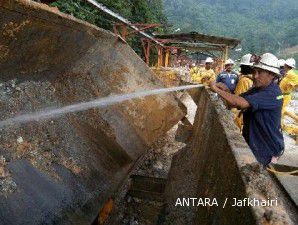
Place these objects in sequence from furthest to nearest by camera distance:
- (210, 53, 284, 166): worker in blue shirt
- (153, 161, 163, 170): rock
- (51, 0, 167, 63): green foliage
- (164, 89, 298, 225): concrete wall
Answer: (51, 0, 167, 63): green foliage < (153, 161, 163, 170): rock < (210, 53, 284, 166): worker in blue shirt < (164, 89, 298, 225): concrete wall

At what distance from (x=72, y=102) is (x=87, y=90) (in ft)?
0.83

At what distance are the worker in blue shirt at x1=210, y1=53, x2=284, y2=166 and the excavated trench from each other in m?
0.29

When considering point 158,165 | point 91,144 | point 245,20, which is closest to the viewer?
point 91,144

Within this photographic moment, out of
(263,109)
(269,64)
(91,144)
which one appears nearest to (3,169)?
(91,144)

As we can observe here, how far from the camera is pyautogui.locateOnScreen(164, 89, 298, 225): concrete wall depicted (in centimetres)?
147

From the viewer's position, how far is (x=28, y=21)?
2389 mm

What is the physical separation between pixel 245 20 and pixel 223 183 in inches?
6608

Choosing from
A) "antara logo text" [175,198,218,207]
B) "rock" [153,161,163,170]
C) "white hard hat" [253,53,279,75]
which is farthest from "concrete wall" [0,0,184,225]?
"white hard hat" [253,53,279,75]

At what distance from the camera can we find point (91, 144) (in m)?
3.22

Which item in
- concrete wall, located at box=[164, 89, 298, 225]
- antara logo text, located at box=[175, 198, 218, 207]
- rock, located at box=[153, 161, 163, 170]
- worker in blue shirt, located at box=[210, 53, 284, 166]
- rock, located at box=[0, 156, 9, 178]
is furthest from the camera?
rock, located at box=[153, 161, 163, 170]

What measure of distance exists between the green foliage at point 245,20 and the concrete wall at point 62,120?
95.9 m

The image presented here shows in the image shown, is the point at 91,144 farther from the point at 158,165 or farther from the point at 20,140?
the point at 158,165

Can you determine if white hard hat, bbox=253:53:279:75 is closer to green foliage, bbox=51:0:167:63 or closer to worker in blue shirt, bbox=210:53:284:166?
worker in blue shirt, bbox=210:53:284:166

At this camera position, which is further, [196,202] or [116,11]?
[116,11]
